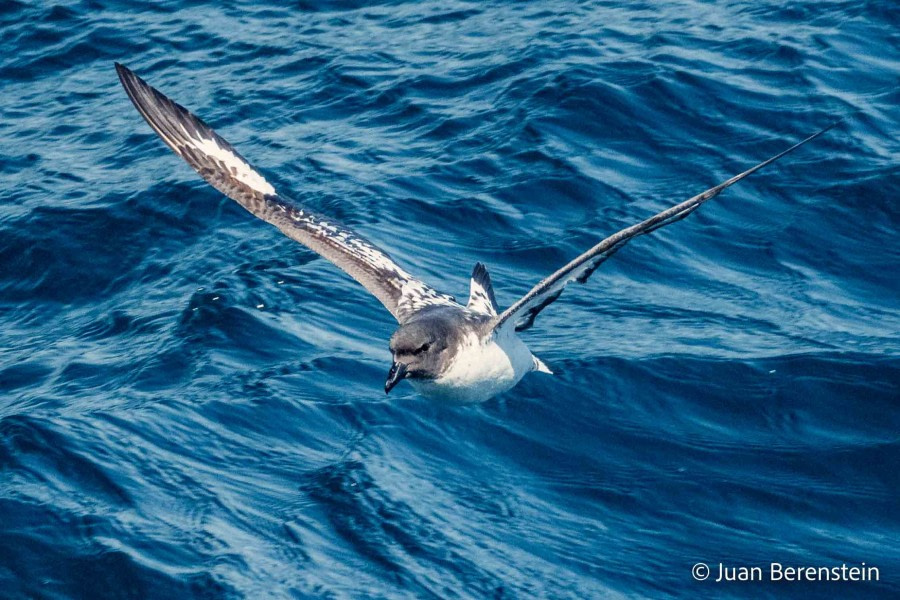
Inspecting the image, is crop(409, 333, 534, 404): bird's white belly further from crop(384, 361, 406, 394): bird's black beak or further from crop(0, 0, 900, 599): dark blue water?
crop(0, 0, 900, 599): dark blue water

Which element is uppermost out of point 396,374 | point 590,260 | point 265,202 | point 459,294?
point 590,260

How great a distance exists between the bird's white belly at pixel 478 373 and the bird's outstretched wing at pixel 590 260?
0.54 ft

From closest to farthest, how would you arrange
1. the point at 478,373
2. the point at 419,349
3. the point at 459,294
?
the point at 419,349
the point at 478,373
the point at 459,294

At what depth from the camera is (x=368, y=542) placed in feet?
26.5

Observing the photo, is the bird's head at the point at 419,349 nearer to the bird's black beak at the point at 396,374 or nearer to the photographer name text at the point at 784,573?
the bird's black beak at the point at 396,374

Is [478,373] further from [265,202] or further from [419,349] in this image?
[265,202]

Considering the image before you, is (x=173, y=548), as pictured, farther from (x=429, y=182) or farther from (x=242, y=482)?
(x=429, y=182)

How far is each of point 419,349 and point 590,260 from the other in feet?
4.12

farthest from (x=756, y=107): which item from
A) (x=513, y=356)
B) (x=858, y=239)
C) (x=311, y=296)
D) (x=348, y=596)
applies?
(x=348, y=596)

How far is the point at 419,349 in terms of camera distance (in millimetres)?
7887

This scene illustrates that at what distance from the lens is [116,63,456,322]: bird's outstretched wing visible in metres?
9.38

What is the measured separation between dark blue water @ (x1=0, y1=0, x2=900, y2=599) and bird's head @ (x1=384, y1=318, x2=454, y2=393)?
1.09 m

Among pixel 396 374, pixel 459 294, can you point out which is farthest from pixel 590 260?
pixel 459 294

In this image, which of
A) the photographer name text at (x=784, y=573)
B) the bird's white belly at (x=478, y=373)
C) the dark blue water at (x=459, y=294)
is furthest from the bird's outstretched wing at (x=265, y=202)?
the photographer name text at (x=784, y=573)
